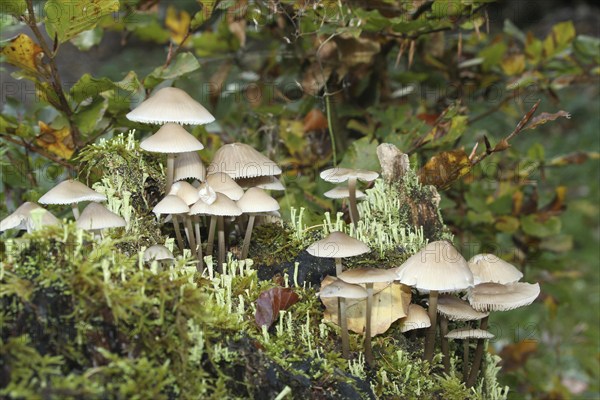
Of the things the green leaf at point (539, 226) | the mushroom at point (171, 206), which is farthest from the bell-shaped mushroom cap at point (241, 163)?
the green leaf at point (539, 226)

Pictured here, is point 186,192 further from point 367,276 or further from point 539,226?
point 539,226

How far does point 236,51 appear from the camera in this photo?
389 centimetres

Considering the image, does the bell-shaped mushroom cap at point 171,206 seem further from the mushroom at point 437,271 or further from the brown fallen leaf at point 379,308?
the mushroom at point 437,271

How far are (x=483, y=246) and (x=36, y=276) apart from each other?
9.15ft

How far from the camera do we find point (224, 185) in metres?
2.18

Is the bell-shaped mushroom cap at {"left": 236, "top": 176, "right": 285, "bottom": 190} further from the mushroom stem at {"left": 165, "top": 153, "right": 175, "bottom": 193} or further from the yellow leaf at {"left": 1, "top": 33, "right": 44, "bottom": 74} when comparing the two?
the yellow leaf at {"left": 1, "top": 33, "right": 44, "bottom": 74}

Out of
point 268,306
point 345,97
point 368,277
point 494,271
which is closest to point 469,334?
point 494,271

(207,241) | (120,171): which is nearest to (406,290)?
(207,241)

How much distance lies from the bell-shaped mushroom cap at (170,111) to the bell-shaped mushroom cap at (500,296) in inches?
45.2

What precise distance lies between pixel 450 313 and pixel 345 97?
2035 mm

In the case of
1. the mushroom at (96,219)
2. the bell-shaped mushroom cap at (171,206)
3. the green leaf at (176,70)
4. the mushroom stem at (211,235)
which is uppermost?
the green leaf at (176,70)

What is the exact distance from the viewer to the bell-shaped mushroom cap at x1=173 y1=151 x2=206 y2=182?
7.60 ft

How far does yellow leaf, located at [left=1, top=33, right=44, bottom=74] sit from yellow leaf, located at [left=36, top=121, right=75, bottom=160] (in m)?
0.34

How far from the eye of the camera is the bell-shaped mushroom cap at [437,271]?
1886 mm
